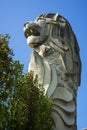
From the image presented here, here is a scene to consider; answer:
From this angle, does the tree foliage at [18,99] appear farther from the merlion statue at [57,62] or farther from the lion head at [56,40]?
the lion head at [56,40]

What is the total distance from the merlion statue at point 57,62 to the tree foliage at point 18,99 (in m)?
2.14

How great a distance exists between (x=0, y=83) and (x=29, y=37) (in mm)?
5745

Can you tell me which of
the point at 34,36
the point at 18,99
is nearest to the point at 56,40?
the point at 34,36

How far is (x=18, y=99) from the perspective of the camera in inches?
462

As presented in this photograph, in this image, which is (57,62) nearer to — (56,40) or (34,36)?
(56,40)

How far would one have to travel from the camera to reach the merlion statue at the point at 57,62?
14633 mm

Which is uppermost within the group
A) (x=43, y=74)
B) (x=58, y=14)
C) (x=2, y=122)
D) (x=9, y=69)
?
(x=58, y=14)

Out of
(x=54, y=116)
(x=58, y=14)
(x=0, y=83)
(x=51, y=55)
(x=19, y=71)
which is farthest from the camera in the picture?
(x=58, y=14)

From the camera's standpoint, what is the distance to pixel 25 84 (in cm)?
1207

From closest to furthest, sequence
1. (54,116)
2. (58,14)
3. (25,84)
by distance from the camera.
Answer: (25,84)
(54,116)
(58,14)

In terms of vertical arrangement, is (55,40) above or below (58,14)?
below

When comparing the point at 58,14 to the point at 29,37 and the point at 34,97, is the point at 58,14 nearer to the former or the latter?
the point at 29,37

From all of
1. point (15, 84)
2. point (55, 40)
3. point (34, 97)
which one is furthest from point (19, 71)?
point (55, 40)

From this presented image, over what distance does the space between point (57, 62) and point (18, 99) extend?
3997mm
